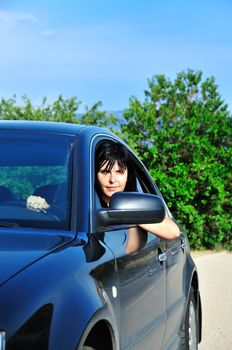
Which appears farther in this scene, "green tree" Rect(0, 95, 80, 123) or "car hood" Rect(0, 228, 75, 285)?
"green tree" Rect(0, 95, 80, 123)

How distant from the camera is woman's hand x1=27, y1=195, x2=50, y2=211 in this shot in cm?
376

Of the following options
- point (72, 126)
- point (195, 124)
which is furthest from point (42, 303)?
point (195, 124)

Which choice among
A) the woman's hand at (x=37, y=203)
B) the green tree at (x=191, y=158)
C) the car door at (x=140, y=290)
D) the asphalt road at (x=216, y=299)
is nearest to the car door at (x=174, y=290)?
the car door at (x=140, y=290)

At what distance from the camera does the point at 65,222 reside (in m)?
3.61

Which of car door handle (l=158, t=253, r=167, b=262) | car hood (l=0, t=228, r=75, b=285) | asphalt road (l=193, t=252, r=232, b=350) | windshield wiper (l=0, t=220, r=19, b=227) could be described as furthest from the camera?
asphalt road (l=193, t=252, r=232, b=350)

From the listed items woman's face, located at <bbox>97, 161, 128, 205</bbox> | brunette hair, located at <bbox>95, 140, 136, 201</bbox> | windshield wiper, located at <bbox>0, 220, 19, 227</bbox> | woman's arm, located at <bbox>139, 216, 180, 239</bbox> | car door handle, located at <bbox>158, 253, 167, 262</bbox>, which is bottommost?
car door handle, located at <bbox>158, 253, 167, 262</bbox>

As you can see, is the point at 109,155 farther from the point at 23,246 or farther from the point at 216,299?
the point at 216,299

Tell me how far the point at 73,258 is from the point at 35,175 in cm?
94

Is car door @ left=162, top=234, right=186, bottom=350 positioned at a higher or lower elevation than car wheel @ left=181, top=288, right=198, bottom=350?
higher

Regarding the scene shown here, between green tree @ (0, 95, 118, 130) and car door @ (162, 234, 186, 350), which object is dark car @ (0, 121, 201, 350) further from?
green tree @ (0, 95, 118, 130)

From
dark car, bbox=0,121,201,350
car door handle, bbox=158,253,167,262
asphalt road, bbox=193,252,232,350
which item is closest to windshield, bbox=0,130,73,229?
dark car, bbox=0,121,201,350

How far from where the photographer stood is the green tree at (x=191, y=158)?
632 inches

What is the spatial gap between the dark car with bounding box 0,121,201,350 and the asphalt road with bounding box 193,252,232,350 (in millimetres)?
2589

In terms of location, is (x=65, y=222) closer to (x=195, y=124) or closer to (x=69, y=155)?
(x=69, y=155)
